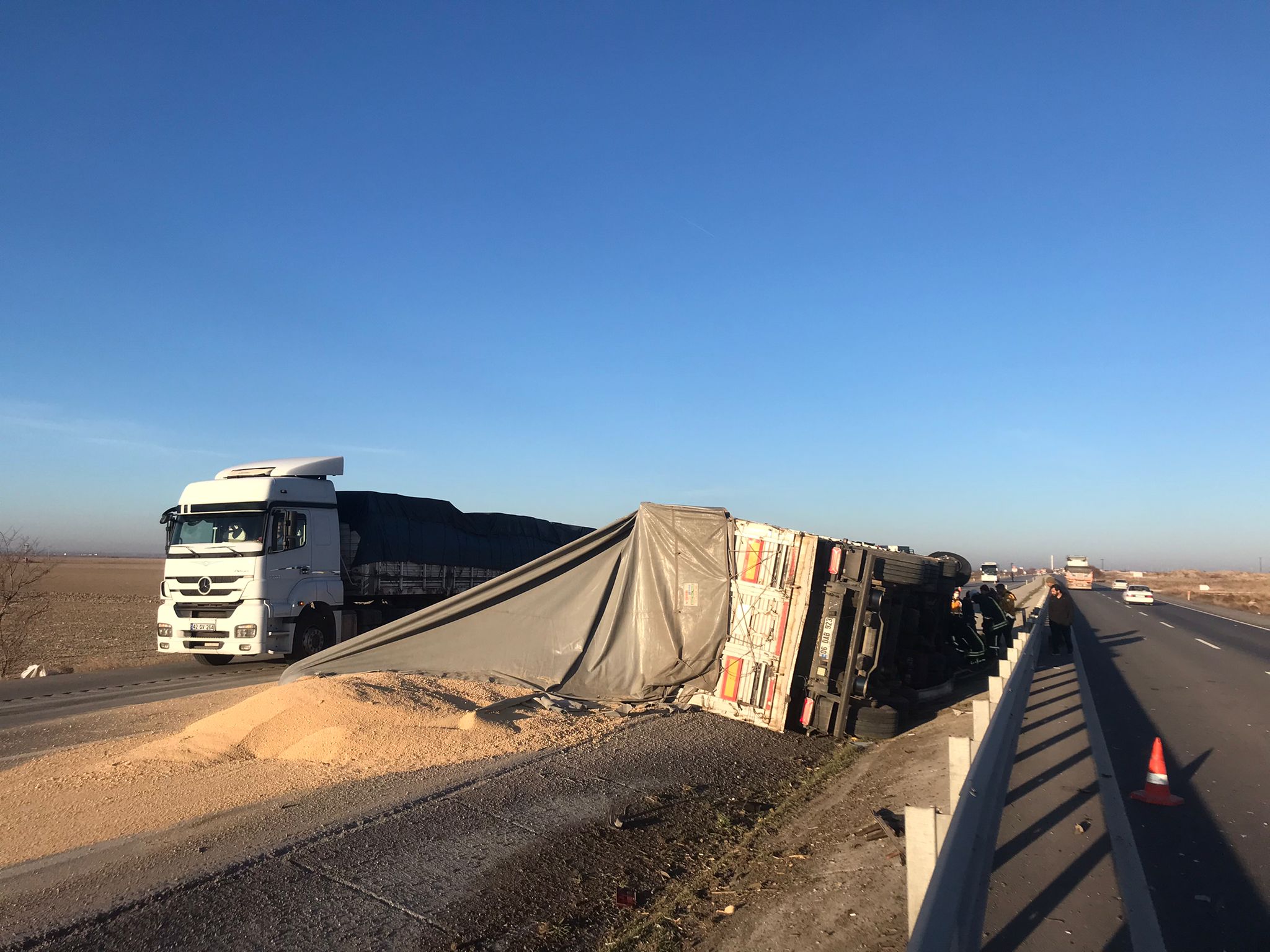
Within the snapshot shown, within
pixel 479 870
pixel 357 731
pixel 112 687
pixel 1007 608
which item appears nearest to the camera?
pixel 479 870

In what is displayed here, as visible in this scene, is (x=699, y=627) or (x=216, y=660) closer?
(x=699, y=627)

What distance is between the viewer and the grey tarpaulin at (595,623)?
981 centimetres

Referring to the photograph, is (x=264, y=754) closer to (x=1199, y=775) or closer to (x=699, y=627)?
(x=699, y=627)

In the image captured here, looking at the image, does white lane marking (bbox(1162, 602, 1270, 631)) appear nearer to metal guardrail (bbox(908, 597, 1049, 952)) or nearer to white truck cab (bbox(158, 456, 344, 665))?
metal guardrail (bbox(908, 597, 1049, 952))

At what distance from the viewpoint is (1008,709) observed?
289 inches

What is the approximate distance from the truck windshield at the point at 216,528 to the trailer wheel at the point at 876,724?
9.99 meters

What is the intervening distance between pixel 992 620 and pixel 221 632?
14.0 m

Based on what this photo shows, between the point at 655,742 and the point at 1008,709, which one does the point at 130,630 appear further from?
the point at 1008,709

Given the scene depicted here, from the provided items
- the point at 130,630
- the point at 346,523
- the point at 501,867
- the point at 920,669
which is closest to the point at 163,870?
the point at 501,867

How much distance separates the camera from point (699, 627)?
386 inches

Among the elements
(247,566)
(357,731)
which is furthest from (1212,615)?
(357,731)


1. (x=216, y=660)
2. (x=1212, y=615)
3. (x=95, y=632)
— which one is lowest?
(x=1212, y=615)

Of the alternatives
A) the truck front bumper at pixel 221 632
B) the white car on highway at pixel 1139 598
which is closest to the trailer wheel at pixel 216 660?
the truck front bumper at pixel 221 632

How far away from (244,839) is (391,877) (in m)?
1.04
